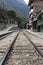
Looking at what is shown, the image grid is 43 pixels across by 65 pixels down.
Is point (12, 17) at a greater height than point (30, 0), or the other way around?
point (30, 0)

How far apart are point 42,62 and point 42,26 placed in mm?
43380

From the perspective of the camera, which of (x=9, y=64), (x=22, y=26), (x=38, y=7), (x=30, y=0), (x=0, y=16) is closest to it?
(x=9, y=64)

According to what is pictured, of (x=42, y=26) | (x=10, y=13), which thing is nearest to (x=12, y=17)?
(x=10, y=13)

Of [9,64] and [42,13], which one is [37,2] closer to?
[42,13]

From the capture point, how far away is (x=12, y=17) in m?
113

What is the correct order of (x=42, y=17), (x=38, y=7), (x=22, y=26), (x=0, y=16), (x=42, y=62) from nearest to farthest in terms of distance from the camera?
(x=42, y=62) < (x=42, y=17) < (x=38, y=7) < (x=0, y=16) < (x=22, y=26)

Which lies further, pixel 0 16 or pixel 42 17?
pixel 0 16

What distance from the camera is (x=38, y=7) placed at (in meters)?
76.8

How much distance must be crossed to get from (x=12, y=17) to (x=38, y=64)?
107m

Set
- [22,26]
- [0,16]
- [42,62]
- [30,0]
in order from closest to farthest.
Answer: [42,62] < [30,0] < [0,16] < [22,26]

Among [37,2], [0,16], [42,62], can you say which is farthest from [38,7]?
[42,62]

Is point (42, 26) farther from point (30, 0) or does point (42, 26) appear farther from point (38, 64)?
point (38, 64)

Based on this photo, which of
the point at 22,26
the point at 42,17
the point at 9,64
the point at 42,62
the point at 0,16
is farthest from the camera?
the point at 22,26

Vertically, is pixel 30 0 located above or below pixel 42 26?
above
